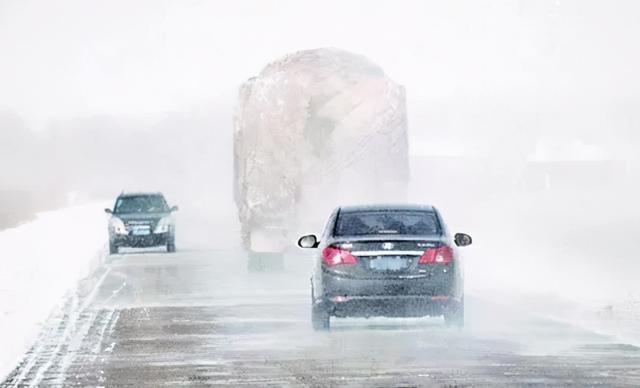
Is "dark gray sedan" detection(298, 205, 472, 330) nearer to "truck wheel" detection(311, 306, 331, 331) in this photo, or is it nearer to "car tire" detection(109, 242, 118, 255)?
"truck wheel" detection(311, 306, 331, 331)

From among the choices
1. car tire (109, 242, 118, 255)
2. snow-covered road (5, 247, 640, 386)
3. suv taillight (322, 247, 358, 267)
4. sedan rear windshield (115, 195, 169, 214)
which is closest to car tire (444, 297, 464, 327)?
snow-covered road (5, 247, 640, 386)

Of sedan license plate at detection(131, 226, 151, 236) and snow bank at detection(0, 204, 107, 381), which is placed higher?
sedan license plate at detection(131, 226, 151, 236)

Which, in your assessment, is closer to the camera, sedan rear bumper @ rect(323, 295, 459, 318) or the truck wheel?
sedan rear bumper @ rect(323, 295, 459, 318)

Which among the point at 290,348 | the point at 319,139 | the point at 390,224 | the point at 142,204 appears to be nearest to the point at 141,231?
the point at 142,204

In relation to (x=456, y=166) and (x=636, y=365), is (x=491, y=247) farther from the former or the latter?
(x=456, y=166)

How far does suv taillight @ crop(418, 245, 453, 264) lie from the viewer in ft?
61.4

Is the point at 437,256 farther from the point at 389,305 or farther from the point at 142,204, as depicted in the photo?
the point at 142,204

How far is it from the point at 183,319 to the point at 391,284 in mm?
4651

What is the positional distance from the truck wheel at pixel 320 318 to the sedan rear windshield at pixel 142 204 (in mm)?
26024

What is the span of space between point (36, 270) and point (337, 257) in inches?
639

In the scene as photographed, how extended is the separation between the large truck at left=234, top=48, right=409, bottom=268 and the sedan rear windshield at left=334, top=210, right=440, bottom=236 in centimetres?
1144

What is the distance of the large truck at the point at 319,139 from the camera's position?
31.6 m

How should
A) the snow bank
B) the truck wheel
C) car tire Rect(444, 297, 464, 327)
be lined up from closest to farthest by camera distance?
car tire Rect(444, 297, 464, 327) → the truck wheel → the snow bank

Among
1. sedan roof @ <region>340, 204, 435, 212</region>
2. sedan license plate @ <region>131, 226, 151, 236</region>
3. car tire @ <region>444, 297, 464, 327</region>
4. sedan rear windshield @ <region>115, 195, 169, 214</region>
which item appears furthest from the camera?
sedan rear windshield @ <region>115, 195, 169, 214</region>
